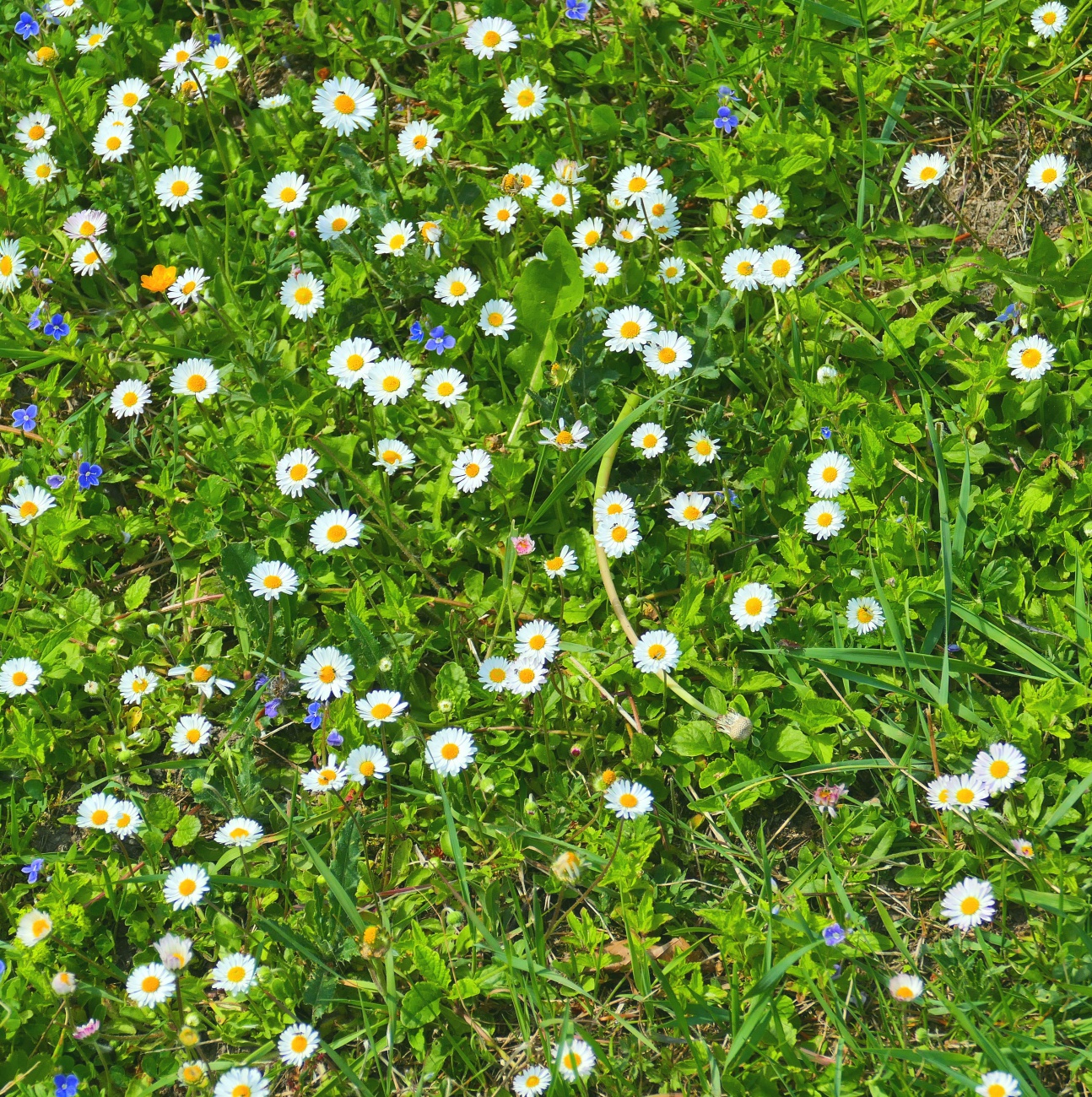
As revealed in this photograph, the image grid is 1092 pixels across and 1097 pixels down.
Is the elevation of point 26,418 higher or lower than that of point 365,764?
higher

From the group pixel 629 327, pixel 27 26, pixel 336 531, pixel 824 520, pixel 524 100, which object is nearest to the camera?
pixel 824 520

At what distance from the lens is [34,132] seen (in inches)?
137

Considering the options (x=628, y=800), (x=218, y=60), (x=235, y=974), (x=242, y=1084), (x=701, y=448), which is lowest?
(x=242, y=1084)

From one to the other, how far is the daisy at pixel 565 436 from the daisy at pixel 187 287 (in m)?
1.13

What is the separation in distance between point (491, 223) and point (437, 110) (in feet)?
1.69

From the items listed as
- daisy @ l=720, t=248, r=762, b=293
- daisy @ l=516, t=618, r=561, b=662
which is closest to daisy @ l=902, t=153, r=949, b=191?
daisy @ l=720, t=248, r=762, b=293

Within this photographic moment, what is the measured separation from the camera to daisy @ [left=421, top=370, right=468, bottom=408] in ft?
9.89

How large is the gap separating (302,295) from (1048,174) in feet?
6.87

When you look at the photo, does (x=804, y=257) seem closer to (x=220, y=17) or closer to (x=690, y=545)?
(x=690, y=545)

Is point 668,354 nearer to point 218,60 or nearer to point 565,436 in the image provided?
point 565,436

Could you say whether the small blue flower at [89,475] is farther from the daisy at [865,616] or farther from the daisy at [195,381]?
the daisy at [865,616]

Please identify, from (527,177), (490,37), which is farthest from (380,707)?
(490,37)

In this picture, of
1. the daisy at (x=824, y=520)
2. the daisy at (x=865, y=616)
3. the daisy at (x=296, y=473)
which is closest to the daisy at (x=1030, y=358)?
the daisy at (x=824, y=520)

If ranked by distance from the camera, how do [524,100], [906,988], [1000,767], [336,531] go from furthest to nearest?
[524,100], [336,531], [1000,767], [906,988]
